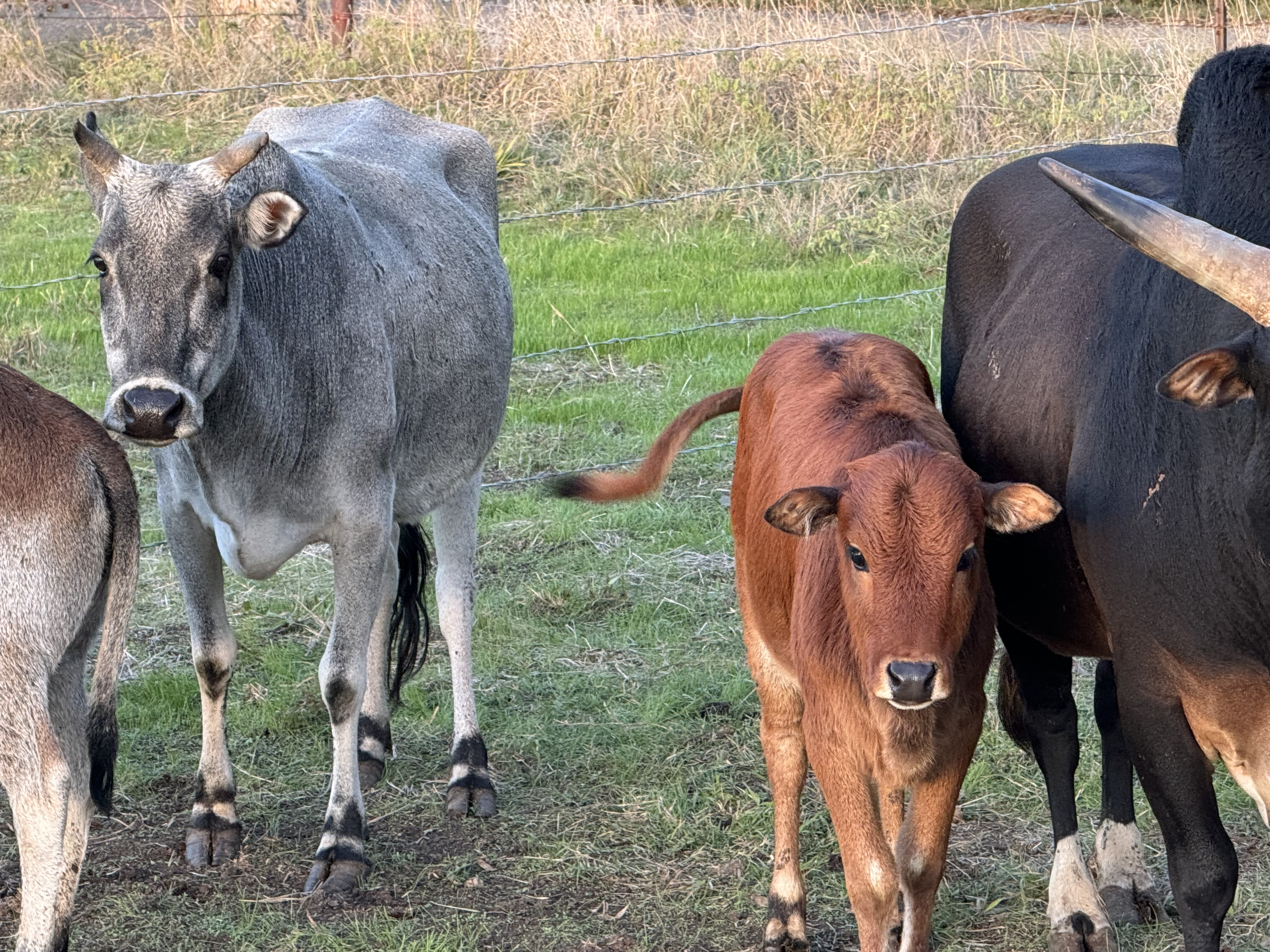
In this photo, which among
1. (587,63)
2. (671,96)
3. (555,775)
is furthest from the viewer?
(671,96)

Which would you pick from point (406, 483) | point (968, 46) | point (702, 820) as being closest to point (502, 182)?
point (968, 46)

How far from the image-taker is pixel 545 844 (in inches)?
171

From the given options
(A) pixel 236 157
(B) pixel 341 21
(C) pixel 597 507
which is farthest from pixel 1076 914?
(B) pixel 341 21

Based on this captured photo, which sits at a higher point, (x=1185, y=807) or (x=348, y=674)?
(x=1185, y=807)

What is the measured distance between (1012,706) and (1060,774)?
0.92 ft

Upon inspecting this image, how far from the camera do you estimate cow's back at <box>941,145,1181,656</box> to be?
3594 millimetres

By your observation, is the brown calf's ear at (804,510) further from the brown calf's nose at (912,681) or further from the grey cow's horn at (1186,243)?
the grey cow's horn at (1186,243)

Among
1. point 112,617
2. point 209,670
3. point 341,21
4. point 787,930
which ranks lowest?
point 787,930

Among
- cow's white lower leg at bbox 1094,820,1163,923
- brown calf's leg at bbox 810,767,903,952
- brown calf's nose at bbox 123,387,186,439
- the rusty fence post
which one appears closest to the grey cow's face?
brown calf's nose at bbox 123,387,186,439

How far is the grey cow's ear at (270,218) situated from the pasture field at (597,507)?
1674 mm

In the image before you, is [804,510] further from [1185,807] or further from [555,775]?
[555,775]

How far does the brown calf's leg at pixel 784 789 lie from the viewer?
3.82 metres

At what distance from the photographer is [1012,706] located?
417cm

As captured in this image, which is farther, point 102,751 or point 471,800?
point 471,800
